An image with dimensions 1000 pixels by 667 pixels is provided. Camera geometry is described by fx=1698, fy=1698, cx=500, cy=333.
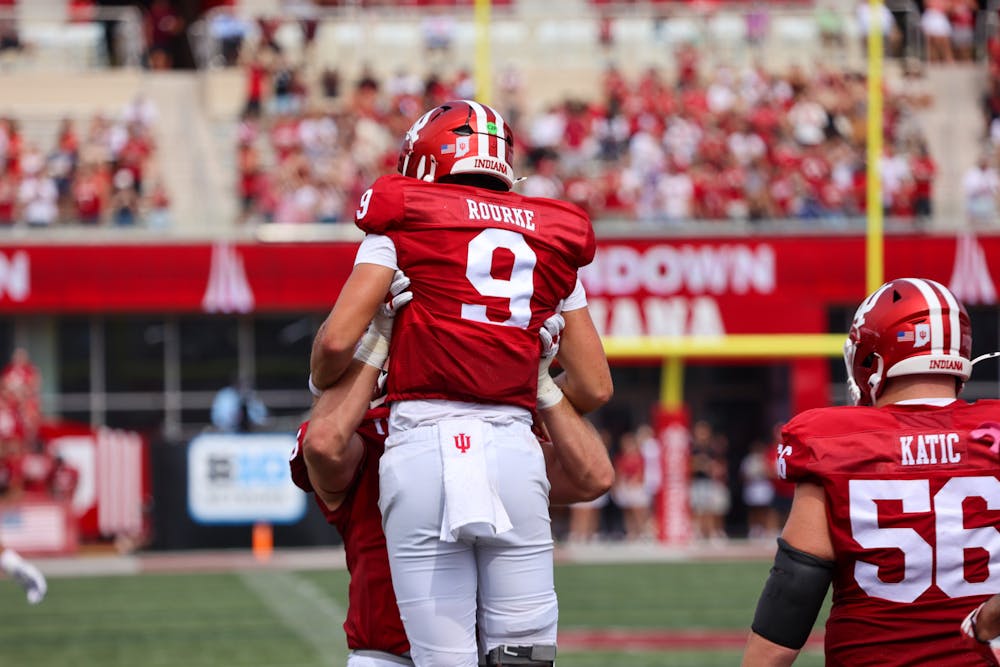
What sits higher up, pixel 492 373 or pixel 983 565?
pixel 492 373

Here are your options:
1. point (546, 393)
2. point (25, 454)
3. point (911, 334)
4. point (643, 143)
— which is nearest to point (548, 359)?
point (546, 393)

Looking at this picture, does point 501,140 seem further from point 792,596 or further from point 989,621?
point 989,621

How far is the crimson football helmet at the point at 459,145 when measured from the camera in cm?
392

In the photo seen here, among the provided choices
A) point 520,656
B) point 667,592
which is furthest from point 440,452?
point 667,592

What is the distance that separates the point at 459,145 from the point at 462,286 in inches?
14.1

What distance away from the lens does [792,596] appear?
11.2 ft

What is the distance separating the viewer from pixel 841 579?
11.5 feet

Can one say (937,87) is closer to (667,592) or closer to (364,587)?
(667,592)

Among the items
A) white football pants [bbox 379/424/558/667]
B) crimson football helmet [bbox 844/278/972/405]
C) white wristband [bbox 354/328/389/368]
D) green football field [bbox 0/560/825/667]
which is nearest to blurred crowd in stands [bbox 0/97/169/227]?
green football field [bbox 0/560/825/667]

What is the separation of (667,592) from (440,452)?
33.3ft

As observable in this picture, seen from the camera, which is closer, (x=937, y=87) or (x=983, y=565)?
(x=983, y=565)

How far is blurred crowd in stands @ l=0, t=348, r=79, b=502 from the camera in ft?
60.4

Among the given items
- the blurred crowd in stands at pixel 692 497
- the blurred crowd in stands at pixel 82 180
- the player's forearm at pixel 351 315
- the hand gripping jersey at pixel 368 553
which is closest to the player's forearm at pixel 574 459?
the hand gripping jersey at pixel 368 553

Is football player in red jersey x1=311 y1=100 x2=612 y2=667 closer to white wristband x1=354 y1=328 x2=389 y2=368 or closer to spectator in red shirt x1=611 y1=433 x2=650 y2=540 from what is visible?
white wristband x1=354 y1=328 x2=389 y2=368
